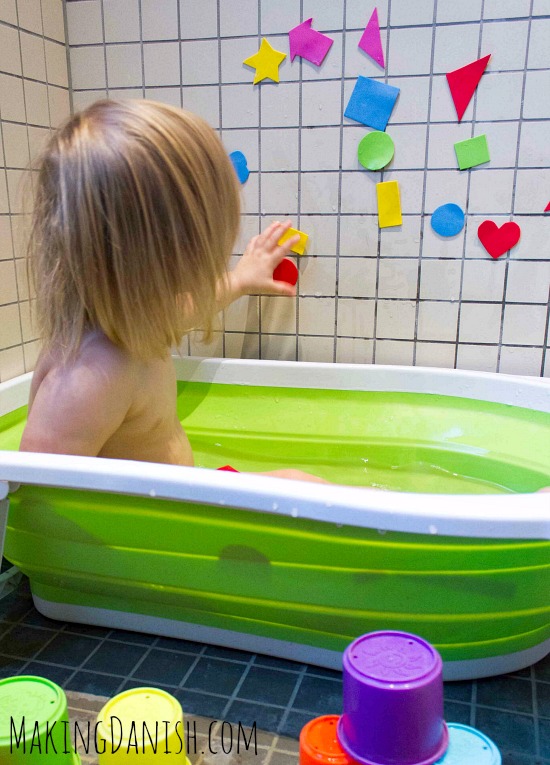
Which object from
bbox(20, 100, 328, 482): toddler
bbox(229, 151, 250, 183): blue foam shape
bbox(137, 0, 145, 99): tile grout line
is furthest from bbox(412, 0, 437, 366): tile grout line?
bbox(137, 0, 145, 99): tile grout line

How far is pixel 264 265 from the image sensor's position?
1.56 metres

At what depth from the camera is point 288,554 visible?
0.96 metres

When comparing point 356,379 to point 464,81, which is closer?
point 464,81

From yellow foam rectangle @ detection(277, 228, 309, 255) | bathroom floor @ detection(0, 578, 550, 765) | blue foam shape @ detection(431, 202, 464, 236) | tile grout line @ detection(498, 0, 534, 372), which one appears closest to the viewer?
bathroom floor @ detection(0, 578, 550, 765)

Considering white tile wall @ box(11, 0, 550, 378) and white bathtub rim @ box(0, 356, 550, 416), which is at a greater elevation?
white tile wall @ box(11, 0, 550, 378)

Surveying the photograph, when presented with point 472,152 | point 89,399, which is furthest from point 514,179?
point 89,399

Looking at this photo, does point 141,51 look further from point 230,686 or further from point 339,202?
point 230,686

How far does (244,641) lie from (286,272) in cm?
83

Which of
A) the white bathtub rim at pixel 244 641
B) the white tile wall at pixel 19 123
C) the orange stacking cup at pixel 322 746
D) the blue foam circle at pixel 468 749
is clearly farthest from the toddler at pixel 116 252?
the blue foam circle at pixel 468 749

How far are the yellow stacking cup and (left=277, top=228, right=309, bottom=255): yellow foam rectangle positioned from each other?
1053mm

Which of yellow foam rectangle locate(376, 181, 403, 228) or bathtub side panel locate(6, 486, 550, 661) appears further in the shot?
yellow foam rectangle locate(376, 181, 403, 228)

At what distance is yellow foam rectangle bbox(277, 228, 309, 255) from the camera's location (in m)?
1.57

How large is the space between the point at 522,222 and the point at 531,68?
0.30 meters

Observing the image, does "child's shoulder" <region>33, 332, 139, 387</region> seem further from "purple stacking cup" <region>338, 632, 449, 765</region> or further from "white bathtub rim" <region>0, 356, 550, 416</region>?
"purple stacking cup" <region>338, 632, 449, 765</region>
